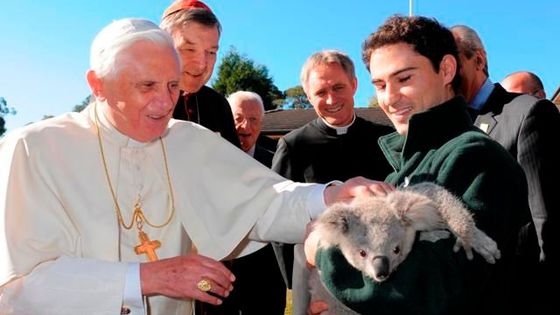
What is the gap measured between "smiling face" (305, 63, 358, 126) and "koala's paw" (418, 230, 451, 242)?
2836 mm

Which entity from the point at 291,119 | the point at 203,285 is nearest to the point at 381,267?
the point at 203,285

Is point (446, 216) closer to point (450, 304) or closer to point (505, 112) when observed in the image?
point (450, 304)

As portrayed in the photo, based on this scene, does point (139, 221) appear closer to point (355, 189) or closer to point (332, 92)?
point (355, 189)

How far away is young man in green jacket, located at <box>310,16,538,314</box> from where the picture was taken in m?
2.13

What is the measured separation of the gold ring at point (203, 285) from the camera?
8.84 ft

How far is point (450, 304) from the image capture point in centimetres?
212

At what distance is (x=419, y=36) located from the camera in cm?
267

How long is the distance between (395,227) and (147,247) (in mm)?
1614

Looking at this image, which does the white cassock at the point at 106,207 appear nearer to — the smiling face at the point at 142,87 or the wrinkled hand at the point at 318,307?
the smiling face at the point at 142,87

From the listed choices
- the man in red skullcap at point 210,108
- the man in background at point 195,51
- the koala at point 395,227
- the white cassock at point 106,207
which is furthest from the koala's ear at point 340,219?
the man in background at point 195,51

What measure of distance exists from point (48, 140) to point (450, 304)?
2.35 metres

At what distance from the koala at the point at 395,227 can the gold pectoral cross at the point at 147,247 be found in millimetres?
1227

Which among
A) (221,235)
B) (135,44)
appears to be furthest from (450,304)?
(135,44)

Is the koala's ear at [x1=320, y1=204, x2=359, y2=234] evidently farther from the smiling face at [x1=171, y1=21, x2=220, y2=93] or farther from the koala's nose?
the smiling face at [x1=171, y1=21, x2=220, y2=93]
